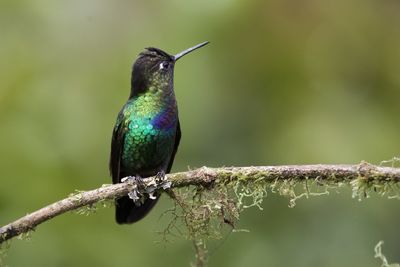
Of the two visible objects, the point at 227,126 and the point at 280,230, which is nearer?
the point at 280,230

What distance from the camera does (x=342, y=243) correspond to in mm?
5496

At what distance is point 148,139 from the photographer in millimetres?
4676

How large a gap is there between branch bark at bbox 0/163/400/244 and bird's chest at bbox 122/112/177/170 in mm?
1002

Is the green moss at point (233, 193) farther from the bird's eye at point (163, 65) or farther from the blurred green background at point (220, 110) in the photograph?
the blurred green background at point (220, 110)

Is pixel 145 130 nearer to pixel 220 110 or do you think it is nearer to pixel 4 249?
pixel 4 249

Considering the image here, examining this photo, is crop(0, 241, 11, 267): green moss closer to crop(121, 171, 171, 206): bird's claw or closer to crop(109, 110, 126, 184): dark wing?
crop(121, 171, 171, 206): bird's claw

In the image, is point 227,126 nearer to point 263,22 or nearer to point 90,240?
point 263,22

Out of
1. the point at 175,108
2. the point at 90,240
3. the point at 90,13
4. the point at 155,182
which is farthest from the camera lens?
the point at 90,13

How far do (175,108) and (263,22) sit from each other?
1.33m

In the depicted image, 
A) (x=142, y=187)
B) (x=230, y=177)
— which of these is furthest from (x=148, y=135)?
(x=230, y=177)

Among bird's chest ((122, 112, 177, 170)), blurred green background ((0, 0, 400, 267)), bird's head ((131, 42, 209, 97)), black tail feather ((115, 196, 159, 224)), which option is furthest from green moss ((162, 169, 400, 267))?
blurred green background ((0, 0, 400, 267))

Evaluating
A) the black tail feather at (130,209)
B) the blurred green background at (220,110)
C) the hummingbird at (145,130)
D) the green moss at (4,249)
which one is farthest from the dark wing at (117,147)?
the green moss at (4,249)

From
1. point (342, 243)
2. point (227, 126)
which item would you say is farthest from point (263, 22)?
point (342, 243)

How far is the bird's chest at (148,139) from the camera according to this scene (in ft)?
15.4
